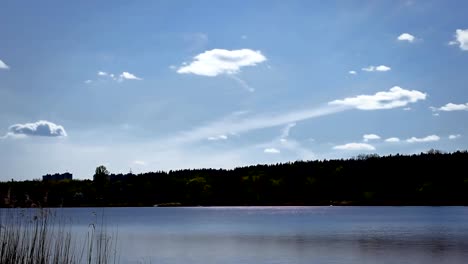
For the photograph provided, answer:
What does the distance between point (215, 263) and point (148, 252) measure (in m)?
8.66

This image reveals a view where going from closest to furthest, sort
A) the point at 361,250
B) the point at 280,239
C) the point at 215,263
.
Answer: the point at 215,263
the point at 361,250
the point at 280,239

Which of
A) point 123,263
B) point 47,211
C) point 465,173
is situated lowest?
point 123,263

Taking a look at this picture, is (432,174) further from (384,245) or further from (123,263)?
(123,263)

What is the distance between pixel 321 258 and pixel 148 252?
42.3ft

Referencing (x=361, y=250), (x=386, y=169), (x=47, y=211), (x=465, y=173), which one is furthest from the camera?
(x=386, y=169)

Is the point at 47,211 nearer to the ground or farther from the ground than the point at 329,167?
nearer to the ground

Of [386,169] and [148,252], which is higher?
[386,169]

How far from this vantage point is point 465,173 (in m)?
156

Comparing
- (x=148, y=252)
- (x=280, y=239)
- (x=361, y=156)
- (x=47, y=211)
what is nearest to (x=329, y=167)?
(x=361, y=156)

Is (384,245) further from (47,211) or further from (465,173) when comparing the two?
(465,173)

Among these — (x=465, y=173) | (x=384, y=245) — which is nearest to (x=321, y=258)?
(x=384, y=245)

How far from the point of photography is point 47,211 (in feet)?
56.5

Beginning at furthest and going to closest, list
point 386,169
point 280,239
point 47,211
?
1. point 386,169
2. point 280,239
3. point 47,211

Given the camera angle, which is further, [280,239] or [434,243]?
[280,239]
